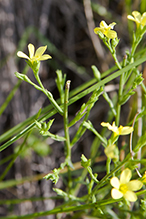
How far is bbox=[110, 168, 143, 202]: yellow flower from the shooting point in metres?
0.58

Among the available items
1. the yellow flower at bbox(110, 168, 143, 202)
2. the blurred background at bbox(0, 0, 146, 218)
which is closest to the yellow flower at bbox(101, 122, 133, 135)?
the yellow flower at bbox(110, 168, 143, 202)

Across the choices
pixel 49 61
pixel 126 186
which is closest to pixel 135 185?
pixel 126 186

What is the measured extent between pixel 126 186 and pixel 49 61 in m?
1.72

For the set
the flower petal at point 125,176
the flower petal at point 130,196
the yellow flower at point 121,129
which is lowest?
the flower petal at point 130,196

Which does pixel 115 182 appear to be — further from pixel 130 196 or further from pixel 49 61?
pixel 49 61

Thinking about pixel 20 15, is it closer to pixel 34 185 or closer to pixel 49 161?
pixel 49 161

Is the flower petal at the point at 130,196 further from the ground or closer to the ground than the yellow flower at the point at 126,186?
closer to the ground

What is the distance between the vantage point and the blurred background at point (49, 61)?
1900 millimetres

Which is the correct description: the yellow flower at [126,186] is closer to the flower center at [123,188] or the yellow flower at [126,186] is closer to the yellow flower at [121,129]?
the flower center at [123,188]

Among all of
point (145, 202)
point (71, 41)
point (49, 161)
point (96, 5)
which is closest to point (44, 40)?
point (71, 41)

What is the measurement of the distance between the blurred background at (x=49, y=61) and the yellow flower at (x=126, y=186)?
4.10 ft

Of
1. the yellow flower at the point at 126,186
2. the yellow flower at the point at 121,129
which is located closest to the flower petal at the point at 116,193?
the yellow flower at the point at 126,186

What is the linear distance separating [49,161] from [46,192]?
0.27m

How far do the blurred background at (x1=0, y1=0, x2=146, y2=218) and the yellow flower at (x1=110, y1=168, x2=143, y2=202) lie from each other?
4.10 ft
